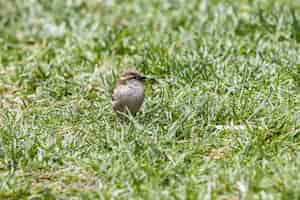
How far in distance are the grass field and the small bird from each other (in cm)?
14

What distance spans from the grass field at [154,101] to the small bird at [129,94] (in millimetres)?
139

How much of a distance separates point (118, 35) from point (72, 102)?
2043mm

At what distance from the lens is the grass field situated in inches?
211

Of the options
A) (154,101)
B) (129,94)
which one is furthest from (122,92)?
(154,101)

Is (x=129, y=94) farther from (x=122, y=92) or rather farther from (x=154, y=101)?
(x=154, y=101)

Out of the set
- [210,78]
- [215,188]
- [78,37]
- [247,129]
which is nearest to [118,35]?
[78,37]

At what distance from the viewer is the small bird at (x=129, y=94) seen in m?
6.70

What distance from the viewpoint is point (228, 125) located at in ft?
21.4

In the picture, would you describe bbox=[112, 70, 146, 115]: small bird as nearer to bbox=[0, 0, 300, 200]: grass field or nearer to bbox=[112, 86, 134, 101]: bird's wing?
bbox=[112, 86, 134, 101]: bird's wing

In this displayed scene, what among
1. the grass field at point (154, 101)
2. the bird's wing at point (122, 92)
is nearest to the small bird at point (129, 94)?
the bird's wing at point (122, 92)

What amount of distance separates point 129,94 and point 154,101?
1.79 feet

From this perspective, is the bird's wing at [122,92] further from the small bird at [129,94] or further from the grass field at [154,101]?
the grass field at [154,101]

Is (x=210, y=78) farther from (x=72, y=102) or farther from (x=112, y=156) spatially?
(x=112, y=156)

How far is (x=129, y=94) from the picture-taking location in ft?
22.0
